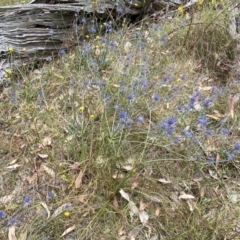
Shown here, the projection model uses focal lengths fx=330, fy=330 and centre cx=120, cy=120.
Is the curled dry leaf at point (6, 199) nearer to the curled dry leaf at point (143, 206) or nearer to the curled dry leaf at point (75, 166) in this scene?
the curled dry leaf at point (75, 166)

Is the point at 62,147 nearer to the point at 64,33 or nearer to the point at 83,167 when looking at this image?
the point at 83,167

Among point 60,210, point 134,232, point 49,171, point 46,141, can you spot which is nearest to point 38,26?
point 46,141

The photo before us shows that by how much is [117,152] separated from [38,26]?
1.58 meters

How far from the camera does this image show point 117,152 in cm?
179

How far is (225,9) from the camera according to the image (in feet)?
9.52

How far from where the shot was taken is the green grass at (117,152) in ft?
5.74

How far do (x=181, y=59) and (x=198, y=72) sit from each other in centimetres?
20

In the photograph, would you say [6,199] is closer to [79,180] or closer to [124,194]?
[79,180]

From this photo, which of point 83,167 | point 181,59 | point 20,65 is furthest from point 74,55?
point 83,167

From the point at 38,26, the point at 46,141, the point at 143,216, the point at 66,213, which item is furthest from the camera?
the point at 38,26

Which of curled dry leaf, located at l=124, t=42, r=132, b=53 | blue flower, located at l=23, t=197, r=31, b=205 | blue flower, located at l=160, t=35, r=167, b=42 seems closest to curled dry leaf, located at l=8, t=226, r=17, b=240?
blue flower, located at l=23, t=197, r=31, b=205

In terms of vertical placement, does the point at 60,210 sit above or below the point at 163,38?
below

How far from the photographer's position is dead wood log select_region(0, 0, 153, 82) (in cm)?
265

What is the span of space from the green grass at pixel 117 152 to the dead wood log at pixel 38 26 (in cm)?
15
